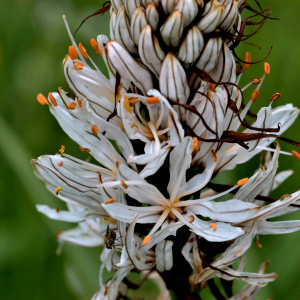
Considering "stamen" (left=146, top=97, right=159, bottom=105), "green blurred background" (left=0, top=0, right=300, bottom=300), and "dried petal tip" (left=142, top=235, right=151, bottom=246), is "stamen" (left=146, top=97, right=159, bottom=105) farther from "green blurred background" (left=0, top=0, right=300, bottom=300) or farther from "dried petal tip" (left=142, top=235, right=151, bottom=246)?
"green blurred background" (left=0, top=0, right=300, bottom=300)

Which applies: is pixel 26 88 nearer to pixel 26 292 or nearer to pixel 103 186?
pixel 26 292

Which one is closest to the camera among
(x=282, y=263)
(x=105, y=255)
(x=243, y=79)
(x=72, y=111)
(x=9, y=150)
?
(x=72, y=111)

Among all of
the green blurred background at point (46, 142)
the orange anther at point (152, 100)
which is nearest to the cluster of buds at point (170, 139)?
the orange anther at point (152, 100)

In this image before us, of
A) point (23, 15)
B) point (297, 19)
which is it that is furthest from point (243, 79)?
point (23, 15)

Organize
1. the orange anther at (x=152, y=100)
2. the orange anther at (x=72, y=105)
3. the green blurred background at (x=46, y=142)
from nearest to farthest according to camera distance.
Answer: the orange anther at (x=152, y=100)
the orange anther at (x=72, y=105)
the green blurred background at (x=46, y=142)

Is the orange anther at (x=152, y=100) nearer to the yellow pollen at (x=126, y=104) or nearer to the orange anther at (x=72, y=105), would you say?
the yellow pollen at (x=126, y=104)

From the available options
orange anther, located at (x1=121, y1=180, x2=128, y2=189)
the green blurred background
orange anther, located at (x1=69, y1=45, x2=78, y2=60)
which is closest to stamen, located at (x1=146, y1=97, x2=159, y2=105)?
orange anther, located at (x1=121, y1=180, x2=128, y2=189)
